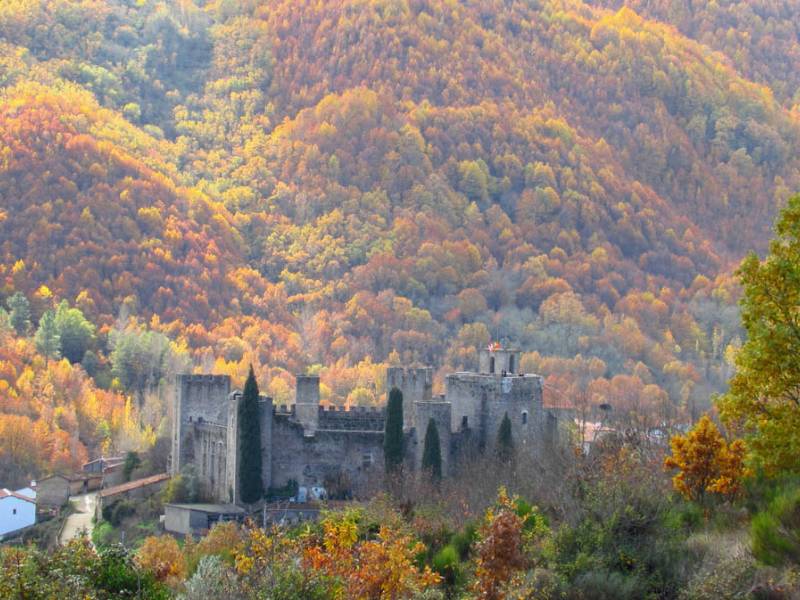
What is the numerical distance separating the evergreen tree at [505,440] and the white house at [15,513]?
21.4 metres

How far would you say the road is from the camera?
64.3 metres

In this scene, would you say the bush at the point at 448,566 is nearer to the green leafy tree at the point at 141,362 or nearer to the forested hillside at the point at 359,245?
the forested hillside at the point at 359,245

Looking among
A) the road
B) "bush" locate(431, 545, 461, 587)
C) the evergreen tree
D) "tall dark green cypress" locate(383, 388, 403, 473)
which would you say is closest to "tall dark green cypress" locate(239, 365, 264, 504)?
"tall dark green cypress" locate(383, 388, 403, 473)

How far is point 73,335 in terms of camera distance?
114875mm

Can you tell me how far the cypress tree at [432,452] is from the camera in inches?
2352

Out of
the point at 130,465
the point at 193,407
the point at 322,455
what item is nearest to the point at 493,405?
the point at 322,455

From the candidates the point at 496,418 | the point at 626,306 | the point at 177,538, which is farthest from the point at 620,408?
the point at 626,306

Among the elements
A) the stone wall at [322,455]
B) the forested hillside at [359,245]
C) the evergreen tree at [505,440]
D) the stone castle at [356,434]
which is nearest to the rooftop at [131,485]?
the stone castle at [356,434]

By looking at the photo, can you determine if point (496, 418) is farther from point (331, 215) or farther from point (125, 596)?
point (331, 215)

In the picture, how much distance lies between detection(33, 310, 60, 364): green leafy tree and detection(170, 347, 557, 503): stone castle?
46.3 meters

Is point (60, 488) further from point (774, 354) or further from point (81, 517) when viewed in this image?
point (774, 354)

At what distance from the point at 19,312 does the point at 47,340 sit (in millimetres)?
10575

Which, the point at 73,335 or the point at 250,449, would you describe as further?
the point at 73,335

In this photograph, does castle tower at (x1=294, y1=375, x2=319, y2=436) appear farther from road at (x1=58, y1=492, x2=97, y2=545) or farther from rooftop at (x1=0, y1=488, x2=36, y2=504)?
rooftop at (x1=0, y1=488, x2=36, y2=504)
